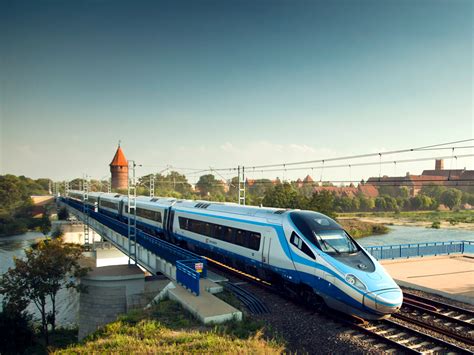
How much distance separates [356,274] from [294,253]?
267cm

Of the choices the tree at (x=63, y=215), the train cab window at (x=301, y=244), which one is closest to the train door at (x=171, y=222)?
the train cab window at (x=301, y=244)

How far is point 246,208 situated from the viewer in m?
19.9

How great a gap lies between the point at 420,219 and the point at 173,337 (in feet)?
293

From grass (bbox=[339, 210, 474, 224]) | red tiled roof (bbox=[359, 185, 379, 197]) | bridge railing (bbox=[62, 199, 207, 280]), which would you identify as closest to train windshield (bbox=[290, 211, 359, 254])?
bridge railing (bbox=[62, 199, 207, 280])

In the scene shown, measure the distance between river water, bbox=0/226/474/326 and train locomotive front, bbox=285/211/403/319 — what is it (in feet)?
88.5

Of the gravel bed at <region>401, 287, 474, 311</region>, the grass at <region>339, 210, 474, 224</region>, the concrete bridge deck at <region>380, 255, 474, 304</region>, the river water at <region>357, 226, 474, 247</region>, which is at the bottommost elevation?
the river water at <region>357, 226, 474, 247</region>

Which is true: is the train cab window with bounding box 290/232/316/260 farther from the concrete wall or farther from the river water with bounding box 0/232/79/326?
the river water with bounding box 0/232/79/326

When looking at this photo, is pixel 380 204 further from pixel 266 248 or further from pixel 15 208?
pixel 15 208

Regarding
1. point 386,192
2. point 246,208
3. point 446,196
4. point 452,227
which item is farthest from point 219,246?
point 386,192

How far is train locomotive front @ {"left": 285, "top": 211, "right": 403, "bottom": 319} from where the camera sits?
12258mm

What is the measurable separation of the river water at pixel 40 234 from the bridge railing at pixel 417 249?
982 inches

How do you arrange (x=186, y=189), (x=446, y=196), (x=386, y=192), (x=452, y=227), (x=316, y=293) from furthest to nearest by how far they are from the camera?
1. (x=186, y=189)
2. (x=386, y=192)
3. (x=446, y=196)
4. (x=452, y=227)
5. (x=316, y=293)

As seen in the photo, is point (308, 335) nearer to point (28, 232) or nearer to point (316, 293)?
point (316, 293)

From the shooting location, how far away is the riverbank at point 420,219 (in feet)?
261
